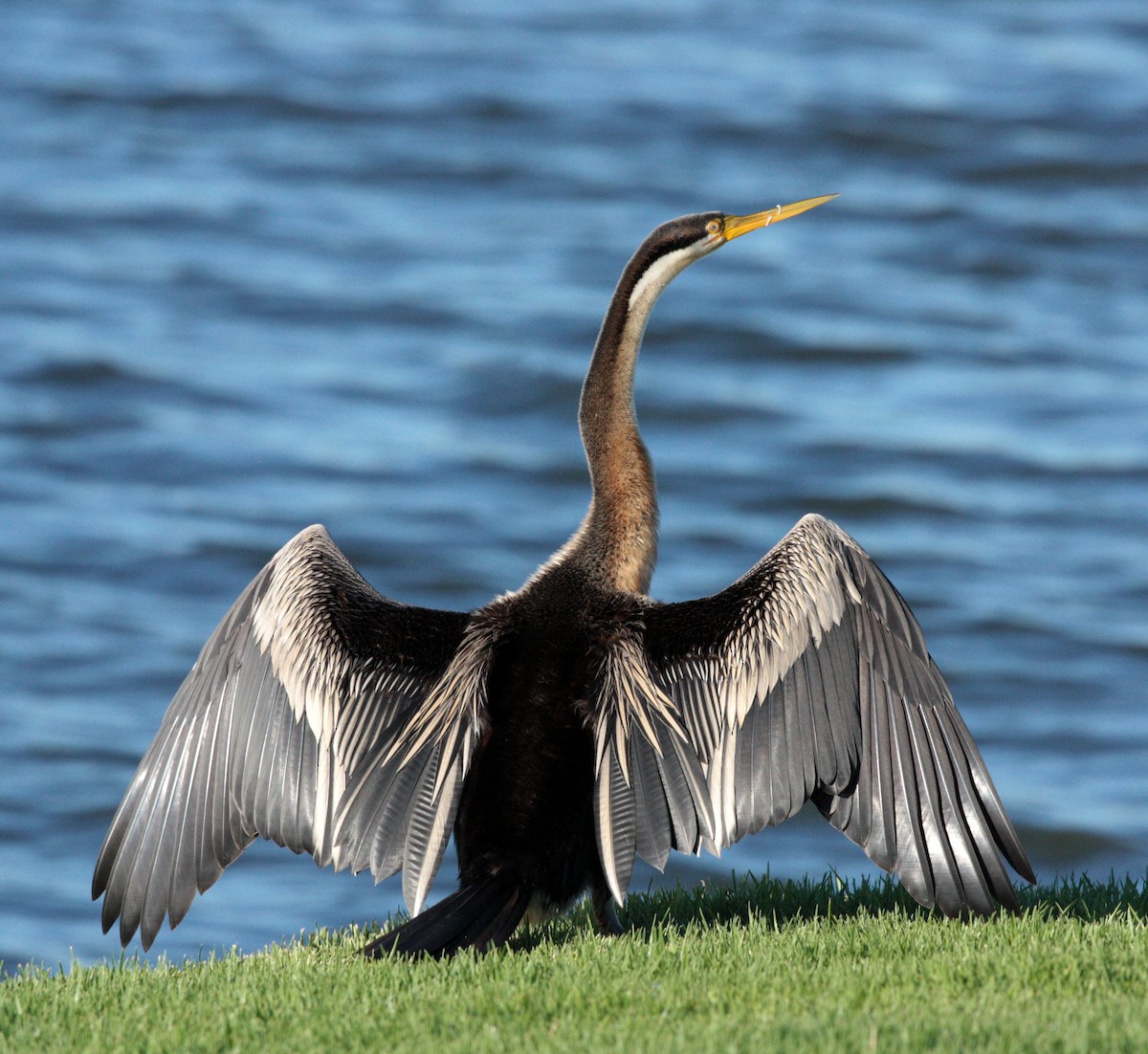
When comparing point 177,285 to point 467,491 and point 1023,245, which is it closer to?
point 467,491

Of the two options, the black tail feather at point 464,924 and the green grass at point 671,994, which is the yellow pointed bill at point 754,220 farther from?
the black tail feather at point 464,924

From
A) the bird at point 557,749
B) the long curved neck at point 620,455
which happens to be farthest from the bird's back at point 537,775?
the long curved neck at point 620,455

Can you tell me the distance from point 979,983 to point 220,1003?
1735mm

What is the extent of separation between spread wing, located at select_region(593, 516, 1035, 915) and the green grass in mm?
223

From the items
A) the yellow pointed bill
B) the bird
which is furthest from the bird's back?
the yellow pointed bill

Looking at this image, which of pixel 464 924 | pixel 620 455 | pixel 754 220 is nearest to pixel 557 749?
pixel 464 924

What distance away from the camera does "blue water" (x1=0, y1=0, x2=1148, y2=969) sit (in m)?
11.3

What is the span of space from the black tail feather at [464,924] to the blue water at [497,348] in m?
4.17

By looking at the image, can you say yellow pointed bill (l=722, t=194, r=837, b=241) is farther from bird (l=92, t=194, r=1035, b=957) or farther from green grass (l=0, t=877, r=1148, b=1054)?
green grass (l=0, t=877, r=1148, b=1054)

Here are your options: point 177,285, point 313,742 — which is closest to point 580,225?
point 177,285

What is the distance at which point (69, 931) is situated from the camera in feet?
28.6

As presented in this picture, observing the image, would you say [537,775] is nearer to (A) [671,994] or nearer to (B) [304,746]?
(B) [304,746]

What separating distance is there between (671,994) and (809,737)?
1.02m

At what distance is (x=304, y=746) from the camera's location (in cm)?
493
